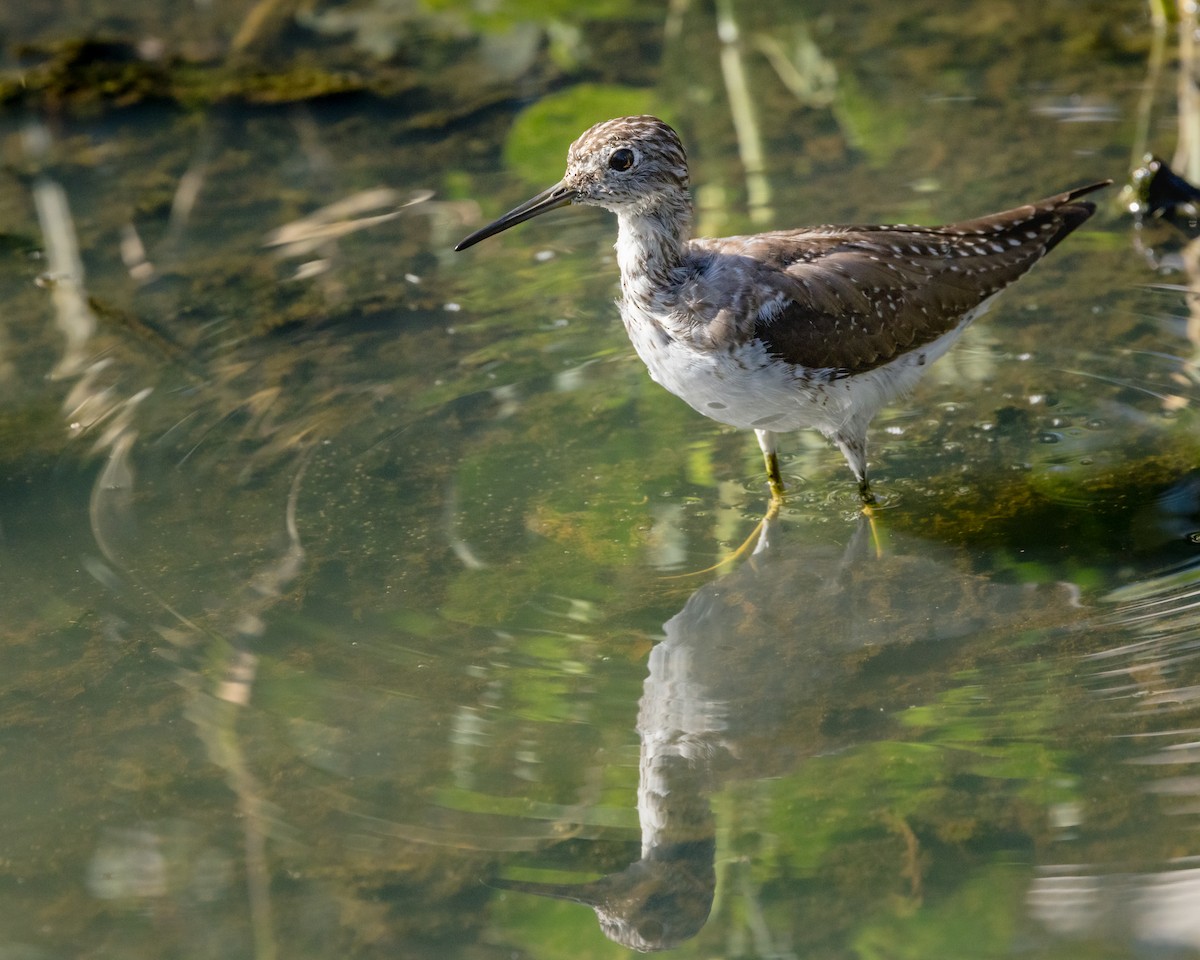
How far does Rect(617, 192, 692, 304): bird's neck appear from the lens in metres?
5.86

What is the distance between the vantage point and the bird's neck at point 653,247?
231 inches

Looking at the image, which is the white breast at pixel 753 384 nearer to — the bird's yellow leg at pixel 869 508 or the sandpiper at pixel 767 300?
the sandpiper at pixel 767 300

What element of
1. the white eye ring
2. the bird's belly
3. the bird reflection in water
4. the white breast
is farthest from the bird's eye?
the bird reflection in water

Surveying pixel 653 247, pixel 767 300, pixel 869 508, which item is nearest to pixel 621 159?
pixel 653 247

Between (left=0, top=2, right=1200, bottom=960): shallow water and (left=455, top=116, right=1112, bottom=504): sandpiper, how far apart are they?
534 millimetres

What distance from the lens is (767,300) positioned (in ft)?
18.9

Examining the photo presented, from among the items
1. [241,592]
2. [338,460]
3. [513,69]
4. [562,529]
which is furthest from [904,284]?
[513,69]

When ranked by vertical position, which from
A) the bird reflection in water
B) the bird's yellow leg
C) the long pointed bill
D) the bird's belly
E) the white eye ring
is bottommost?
the bird reflection in water

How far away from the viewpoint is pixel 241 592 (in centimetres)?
579

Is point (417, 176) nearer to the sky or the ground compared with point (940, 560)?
nearer to the sky

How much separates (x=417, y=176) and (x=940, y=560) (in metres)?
4.51

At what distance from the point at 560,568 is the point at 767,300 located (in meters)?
1.35

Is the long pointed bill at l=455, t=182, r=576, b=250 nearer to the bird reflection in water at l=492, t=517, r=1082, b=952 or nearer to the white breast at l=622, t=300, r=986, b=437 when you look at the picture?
the white breast at l=622, t=300, r=986, b=437

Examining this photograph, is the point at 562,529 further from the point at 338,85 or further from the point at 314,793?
the point at 338,85
